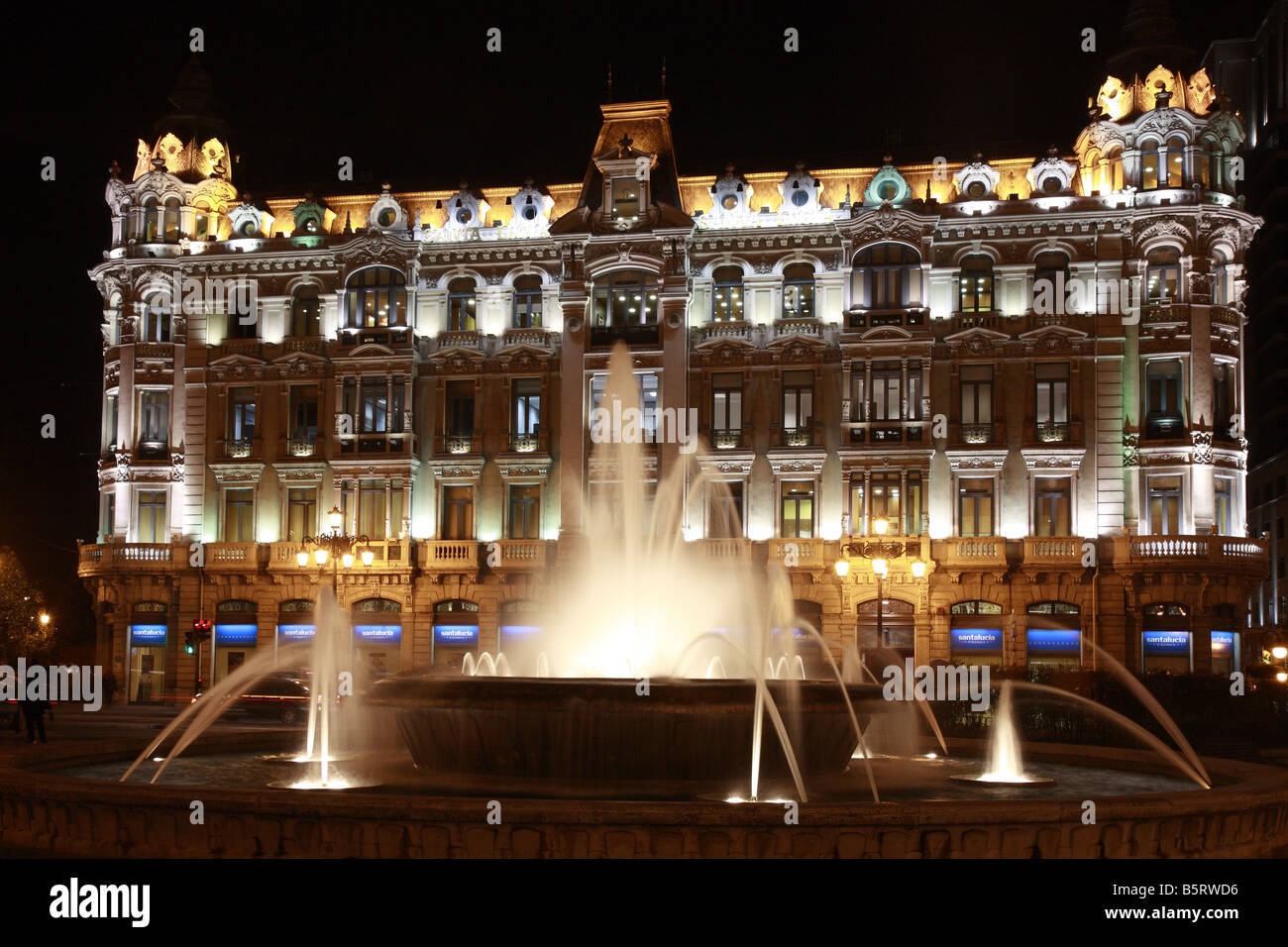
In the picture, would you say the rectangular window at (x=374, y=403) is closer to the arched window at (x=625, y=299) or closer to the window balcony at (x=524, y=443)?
the window balcony at (x=524, y=443)

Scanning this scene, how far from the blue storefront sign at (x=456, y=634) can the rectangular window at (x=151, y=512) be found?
38.3 ft

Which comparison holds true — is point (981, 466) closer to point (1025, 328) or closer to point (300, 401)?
point (1025, 328)

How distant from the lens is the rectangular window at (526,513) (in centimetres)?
4841

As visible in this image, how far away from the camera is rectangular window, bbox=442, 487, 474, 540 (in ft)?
160

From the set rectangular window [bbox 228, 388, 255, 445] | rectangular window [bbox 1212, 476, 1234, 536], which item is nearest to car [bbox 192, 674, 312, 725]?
rectangular window [bbox 228, 388, 255, 445]

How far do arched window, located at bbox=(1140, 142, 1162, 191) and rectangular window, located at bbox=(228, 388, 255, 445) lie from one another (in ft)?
108

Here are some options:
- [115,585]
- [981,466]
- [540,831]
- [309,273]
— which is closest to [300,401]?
[309,273]

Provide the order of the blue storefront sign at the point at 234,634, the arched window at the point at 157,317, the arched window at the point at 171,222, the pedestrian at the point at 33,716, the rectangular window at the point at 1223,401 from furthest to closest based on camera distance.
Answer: the arched window at the point at 171,222, the arched window at the point at 157,317, the blue storefront sign at the point at 234,634, the rectangular window at the point at 1223,401, the pedestrian at the point at 33,716

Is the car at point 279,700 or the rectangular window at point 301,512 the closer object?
the car at point 279,700

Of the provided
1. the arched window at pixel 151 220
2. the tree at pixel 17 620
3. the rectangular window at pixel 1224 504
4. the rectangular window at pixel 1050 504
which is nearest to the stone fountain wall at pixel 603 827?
the rectangular window at pixel 1050 504

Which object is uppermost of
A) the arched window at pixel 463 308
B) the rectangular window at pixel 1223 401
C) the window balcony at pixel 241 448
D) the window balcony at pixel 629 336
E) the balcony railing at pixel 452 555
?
the arched window at pixel 463 308

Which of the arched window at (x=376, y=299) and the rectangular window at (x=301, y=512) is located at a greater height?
the arched window at (x=376, y=299)

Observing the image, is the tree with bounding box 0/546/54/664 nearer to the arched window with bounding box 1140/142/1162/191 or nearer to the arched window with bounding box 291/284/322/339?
the arched window with bounding box 291/284/322/339

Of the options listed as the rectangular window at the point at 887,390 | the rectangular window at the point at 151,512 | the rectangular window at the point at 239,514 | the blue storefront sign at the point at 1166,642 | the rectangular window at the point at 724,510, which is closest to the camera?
the blue storefront sign at the point at 1166,642
